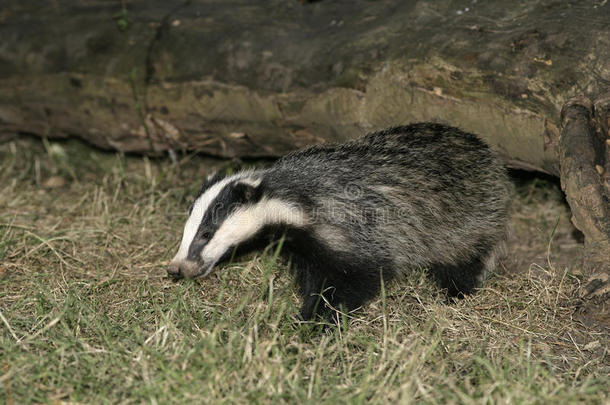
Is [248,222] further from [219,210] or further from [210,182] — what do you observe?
[210,182]

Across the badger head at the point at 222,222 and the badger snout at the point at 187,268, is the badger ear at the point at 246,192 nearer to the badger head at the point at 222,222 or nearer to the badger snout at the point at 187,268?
the badger head at the point at 222,222

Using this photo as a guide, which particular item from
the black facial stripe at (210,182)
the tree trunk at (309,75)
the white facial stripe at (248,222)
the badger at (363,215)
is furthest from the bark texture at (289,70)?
the white facial stripe at (248,222)

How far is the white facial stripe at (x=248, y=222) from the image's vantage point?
141 inches

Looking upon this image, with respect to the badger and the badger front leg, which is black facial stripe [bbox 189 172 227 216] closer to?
the badger

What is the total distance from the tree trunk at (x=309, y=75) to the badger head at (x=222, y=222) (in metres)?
1.29

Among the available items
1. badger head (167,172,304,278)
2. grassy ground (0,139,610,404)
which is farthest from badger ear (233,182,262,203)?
grassy ground (0,139,610,404)

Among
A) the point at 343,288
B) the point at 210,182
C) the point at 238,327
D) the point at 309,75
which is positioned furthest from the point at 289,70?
the point at 238,327

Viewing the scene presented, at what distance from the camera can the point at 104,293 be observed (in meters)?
4.04

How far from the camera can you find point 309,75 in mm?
4723

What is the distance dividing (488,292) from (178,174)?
291 centimetres

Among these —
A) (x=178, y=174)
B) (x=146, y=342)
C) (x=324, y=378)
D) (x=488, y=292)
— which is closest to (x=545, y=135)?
(x=488, y=292)

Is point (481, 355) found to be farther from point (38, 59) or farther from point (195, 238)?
point (38, 59)

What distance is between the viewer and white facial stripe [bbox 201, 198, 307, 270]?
3574 mm

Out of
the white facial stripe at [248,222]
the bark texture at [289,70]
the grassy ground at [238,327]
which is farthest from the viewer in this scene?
the bark texture at [289,70]
